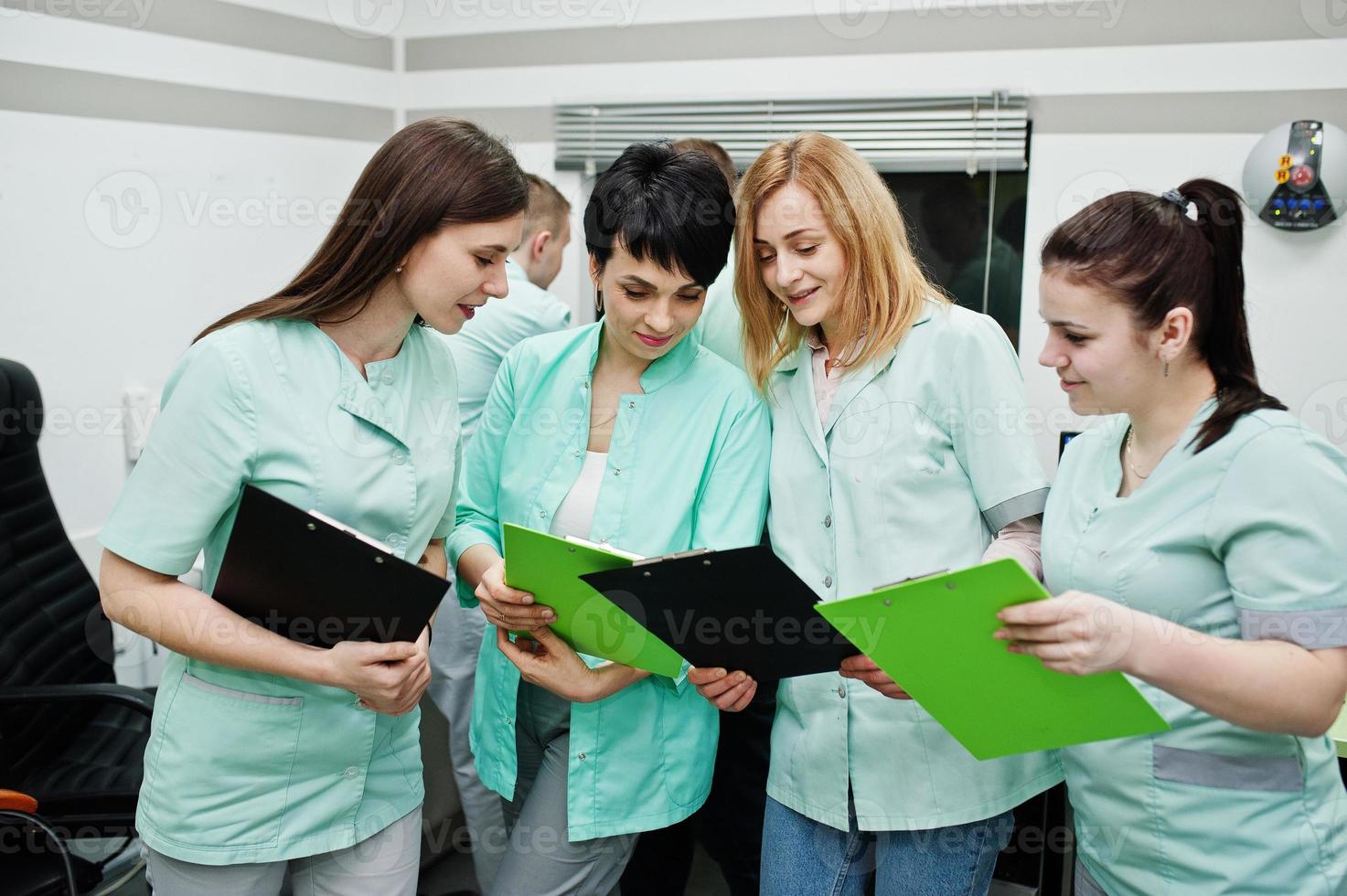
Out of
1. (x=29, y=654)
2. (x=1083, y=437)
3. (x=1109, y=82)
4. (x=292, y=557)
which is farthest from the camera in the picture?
(x=1109, y=82)

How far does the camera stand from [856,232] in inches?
65.2

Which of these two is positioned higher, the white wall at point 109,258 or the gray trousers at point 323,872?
the white wall at point 109,258

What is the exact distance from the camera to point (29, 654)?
248 cm

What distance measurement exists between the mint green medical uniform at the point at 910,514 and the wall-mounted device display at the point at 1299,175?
82.0 inches

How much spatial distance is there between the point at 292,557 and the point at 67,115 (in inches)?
89.6

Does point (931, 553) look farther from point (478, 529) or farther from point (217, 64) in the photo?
point (217, 64)

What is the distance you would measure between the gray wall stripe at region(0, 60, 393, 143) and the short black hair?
203 centimetres

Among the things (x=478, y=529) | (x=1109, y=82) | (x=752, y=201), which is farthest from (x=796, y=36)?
(x=478, y=529)

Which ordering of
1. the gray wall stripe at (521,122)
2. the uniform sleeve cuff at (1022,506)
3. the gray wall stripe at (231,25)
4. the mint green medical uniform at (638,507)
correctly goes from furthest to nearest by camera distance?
the gray wall stripe at (521,122)
the gray wall stripe at (231,25)
the mint green medical uniform at (638,507)
the uniform sleeve cuff at (1022,506)

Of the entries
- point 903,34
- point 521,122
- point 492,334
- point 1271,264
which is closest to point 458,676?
point 492,334

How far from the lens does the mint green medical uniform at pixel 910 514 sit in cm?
159

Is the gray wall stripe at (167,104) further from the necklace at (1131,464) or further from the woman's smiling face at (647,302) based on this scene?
the necklace at (1131,464)

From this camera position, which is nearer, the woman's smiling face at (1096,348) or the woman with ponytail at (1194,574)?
the woman with ponytail at (1194,574)

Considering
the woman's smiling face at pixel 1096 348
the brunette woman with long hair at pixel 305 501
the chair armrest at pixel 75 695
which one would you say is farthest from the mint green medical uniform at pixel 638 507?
the chair armrest at pixel 75 695
